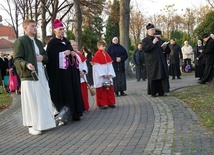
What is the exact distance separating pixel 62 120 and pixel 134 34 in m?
48.6

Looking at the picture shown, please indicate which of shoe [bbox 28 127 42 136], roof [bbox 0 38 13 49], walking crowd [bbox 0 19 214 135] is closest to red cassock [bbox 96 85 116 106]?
walking crowd [bbox 0 19 214 135]

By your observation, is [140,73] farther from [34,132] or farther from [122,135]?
[122,135]

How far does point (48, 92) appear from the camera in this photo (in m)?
7.54

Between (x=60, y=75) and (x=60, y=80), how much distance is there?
11cm

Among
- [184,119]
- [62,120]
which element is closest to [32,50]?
[62,120]

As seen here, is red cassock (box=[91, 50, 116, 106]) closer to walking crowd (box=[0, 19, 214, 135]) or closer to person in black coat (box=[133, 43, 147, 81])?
walking crowd (box=[0, 19, 214, 135])

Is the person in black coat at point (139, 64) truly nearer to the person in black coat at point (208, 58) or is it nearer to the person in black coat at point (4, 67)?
the person in black coat at point (208, 58)

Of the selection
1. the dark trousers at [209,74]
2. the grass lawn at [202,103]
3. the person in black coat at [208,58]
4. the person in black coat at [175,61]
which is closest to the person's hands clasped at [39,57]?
the grass lawn at [202,103]

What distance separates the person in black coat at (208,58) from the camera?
1385cm

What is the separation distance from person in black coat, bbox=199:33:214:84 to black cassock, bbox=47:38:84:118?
7.37 meters

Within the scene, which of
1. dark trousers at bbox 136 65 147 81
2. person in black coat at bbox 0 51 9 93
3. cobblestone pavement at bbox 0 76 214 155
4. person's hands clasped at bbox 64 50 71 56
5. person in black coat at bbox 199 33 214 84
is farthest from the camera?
dark trousers at bbox 136 65 147 81

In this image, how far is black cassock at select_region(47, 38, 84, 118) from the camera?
8.03 m

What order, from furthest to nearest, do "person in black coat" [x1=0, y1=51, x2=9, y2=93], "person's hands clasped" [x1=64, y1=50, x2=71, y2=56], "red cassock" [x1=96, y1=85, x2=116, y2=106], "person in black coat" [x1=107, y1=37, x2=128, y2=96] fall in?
"person in black coat" [x1=0, y1=51, x2=9, y2=93], "person in black coat" [x1=107, y1=37, x2=128, y2=96], "red cassock" [x1=96, y1=85, x2=116, y2=106], "person's hands clasped" [x1=64, y1=50, x2=71, y2=56]

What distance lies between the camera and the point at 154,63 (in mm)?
11023
